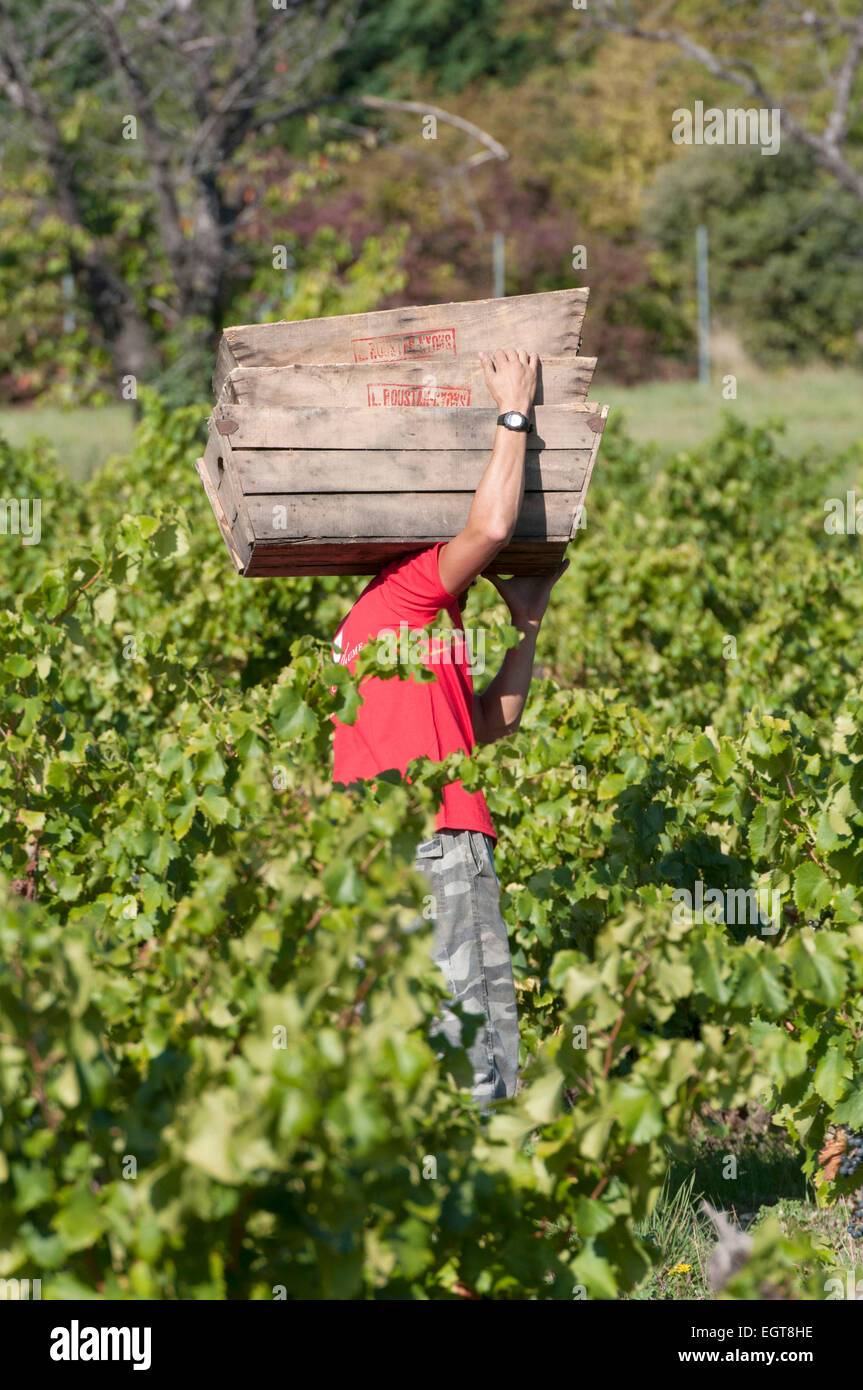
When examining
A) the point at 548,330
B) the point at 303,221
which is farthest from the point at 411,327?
the point at 303,221

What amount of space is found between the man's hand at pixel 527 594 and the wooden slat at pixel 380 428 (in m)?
0.37

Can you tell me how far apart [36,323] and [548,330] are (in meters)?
14.8

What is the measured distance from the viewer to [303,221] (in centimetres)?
2864

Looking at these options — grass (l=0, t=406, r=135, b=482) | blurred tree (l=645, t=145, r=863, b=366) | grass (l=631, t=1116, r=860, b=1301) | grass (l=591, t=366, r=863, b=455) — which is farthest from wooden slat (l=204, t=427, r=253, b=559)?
blurred tree (l=645, t=145, r=863, b=366)

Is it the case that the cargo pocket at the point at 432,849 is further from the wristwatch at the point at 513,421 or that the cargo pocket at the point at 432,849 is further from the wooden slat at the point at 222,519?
the wristwatch at the point at 513,421

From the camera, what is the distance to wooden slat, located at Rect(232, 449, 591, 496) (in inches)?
103

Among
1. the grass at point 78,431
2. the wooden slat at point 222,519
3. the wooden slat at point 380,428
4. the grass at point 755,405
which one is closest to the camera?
Result: the wooden slat at point 380,428

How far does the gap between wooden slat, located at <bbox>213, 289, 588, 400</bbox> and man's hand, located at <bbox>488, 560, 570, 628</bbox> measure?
50cm

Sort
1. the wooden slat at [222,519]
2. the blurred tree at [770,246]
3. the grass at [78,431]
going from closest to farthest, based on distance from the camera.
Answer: the wooden slat at [222,519], the grass at [78,431], the blurred tree at [770,246]

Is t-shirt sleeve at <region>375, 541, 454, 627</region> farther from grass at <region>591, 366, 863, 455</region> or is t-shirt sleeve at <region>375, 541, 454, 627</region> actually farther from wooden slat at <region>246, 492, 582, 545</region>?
grass at <region>591, 366, 863, 455</region>

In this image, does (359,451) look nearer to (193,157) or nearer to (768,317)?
(193,157)

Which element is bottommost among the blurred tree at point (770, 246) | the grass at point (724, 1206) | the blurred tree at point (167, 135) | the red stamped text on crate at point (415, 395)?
the grass at point (724, 1206)

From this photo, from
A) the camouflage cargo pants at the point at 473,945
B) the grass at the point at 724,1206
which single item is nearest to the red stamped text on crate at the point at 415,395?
the camouflage cargo pants at the point at 473,945

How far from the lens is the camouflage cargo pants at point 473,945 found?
2.66 metres
